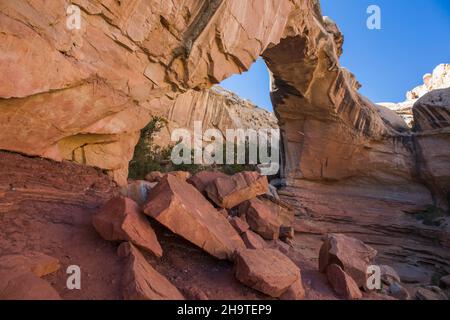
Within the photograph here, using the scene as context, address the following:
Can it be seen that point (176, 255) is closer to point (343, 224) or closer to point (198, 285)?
point (198, 285)

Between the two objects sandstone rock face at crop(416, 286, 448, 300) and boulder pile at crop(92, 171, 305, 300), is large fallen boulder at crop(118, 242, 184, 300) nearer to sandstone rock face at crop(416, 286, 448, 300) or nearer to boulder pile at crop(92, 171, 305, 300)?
boulder pile at crop(92, 171, 305, 300)

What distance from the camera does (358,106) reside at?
1407cm

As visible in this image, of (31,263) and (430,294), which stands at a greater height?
(31,263)

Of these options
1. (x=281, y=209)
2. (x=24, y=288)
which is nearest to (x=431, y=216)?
(x=281, y=209)

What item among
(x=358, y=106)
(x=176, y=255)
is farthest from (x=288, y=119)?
(x=176, y=255)

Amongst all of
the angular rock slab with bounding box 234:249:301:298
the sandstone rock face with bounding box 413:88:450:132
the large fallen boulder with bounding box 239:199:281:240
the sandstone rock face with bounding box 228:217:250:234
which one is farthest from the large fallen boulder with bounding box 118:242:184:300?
the sandstone rock face with bounding box 413:88:450:132

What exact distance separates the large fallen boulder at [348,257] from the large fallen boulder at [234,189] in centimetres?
178

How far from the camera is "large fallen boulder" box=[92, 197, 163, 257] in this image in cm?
357

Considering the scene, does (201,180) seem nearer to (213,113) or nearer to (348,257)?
(348,257)

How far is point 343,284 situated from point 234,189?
8.17 feet

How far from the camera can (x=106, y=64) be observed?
5211mm

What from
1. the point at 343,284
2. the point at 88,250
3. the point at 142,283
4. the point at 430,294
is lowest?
the point at 430,294

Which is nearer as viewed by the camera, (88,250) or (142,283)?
(142,283)

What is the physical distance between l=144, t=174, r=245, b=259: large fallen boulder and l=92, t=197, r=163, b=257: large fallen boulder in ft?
0.60
